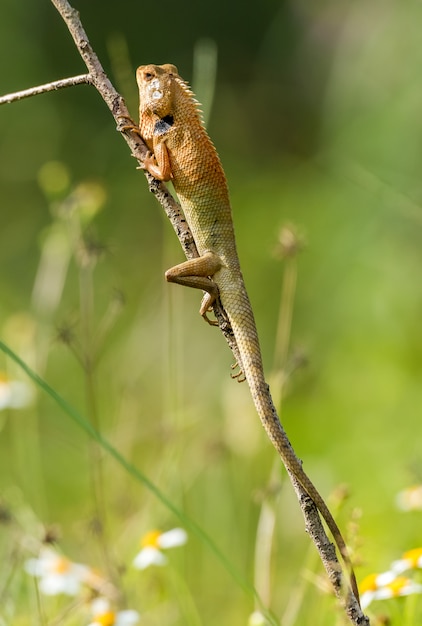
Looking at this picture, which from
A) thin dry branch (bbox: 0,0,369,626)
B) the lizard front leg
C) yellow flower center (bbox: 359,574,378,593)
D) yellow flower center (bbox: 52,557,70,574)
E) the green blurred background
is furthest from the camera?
the green blurred background

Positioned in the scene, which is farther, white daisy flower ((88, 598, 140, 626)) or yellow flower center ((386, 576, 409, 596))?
white daisy flower ((88, 598, 140, 626))

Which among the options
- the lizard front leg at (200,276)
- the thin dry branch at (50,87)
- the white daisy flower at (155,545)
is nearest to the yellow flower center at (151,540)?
the white daisy flower at (155,545)

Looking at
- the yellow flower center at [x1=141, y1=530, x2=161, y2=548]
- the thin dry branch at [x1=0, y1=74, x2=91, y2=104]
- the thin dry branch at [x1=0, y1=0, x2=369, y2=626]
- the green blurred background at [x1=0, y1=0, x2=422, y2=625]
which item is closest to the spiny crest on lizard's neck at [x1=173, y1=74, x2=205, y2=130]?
the green blurred background at [x1=0, y1=0, x2=422, y2=625]

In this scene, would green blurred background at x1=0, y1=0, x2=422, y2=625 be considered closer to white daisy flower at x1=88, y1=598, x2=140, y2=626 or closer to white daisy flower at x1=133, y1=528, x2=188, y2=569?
white daisy flower at x1=133, y1=528, x2=188, y2=569

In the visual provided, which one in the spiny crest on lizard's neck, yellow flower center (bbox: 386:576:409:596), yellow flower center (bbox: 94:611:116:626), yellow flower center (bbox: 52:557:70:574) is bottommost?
yellow flower center (bbox: 386:576:409:596)

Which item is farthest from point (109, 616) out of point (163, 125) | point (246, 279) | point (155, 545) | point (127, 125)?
point (246, 279)

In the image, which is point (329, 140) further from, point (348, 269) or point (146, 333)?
point (146, 333)

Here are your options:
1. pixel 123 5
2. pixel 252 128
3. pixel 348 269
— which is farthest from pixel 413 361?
pixel 123 5
